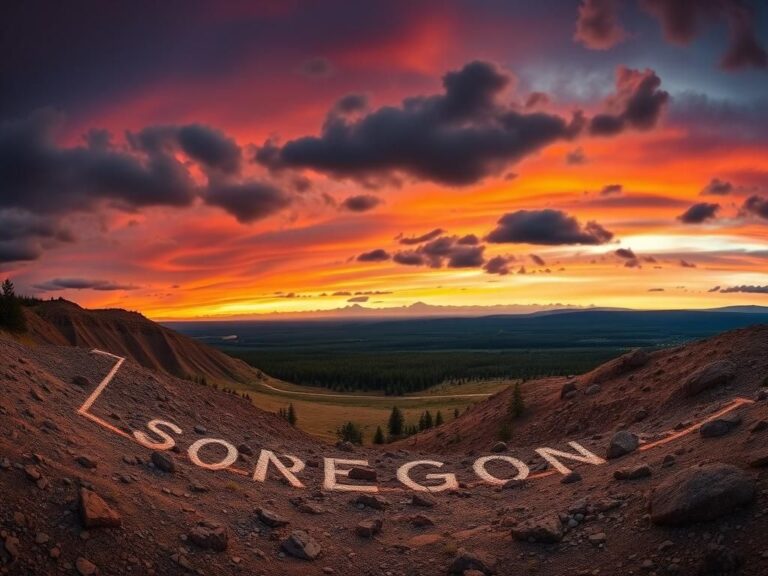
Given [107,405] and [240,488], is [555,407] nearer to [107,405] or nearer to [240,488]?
[240,488]

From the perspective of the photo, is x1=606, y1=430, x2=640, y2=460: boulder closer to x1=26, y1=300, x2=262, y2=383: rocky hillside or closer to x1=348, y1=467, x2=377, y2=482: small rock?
x1=348, y1=467, x2=377, y2=482: small rock

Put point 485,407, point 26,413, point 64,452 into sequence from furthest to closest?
point 485,407 → point 26,413 → point 64,452

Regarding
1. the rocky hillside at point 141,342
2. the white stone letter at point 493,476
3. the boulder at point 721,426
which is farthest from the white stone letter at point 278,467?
the rocky hillside at point 141,342

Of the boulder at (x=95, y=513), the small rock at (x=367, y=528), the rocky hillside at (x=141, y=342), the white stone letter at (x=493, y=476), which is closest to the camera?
the boulder at (x=95, y=513)

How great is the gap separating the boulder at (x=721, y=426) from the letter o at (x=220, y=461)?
22.7 m

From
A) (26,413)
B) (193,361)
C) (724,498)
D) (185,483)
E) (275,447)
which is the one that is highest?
(26,413)

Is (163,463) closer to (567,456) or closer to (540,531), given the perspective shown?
(540,531)

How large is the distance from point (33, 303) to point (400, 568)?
16161 centimetres

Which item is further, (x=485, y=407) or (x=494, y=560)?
(x=485, y=407)

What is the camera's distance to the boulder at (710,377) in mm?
30750

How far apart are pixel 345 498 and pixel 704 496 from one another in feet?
47.5

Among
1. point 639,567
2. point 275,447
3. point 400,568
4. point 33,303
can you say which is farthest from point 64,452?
point 33,303

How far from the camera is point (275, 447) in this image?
101 ft

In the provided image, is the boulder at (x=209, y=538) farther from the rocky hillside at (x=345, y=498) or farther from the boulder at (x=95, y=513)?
the boulder at (x=95, y=513)
